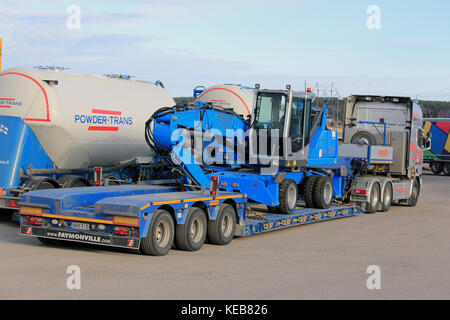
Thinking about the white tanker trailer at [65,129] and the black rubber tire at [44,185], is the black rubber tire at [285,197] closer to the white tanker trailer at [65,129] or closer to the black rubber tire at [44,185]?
the white tanker trailer at [65,129]

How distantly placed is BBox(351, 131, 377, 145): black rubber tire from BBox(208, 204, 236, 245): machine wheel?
32.8 feet

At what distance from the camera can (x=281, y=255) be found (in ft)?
39.5

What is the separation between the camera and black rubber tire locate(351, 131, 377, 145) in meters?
22.3

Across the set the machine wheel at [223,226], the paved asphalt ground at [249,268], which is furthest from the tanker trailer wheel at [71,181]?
the machine wheel at [223,226]

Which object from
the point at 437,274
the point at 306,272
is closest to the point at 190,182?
the point at 306,272

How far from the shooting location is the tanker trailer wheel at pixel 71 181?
1502cm

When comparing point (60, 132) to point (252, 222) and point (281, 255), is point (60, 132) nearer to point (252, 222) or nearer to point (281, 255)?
point (252, 222)

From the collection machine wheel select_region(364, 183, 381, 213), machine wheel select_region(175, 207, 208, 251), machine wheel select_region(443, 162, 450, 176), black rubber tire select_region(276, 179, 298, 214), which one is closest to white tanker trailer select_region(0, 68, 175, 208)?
machine wheel select_region(175, 207, 208, 251)

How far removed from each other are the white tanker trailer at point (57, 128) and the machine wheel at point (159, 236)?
13.0ft

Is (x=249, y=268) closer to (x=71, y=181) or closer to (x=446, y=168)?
(x=71, y=181)

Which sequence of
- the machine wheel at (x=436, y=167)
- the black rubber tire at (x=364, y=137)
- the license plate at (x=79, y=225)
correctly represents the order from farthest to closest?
the machine wheel at (x=436, y=167), the black rubber tire at (x=364, y=137), the license plate at (x=79, y=225)

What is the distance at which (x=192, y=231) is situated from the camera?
41.0 ft

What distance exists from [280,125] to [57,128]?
536cm
